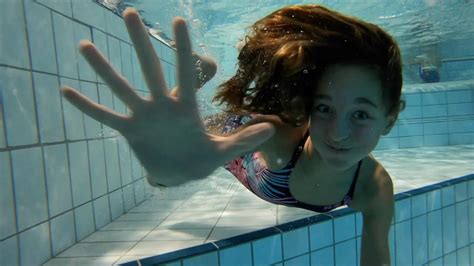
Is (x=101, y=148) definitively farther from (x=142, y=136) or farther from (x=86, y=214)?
(x=142, y=136)

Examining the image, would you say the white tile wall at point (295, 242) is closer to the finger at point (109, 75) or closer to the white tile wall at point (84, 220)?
the white tile wall at point (84, 220)

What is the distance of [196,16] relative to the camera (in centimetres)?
715

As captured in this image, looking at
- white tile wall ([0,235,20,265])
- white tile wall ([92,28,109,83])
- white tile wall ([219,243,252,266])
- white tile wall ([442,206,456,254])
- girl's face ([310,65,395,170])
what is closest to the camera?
girl's face ([310,65,395,170])

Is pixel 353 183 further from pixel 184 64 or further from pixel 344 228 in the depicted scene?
pixel 184 64

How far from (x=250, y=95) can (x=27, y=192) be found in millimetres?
1467

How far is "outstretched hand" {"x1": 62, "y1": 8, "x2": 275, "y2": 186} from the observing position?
1.07m

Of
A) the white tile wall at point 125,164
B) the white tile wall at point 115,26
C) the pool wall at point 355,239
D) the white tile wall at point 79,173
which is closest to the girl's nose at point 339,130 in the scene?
the pool wall at point 355,239

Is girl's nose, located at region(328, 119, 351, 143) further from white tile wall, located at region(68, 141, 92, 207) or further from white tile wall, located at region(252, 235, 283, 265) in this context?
white tile wall, located at region(68, 141, 92, 207)

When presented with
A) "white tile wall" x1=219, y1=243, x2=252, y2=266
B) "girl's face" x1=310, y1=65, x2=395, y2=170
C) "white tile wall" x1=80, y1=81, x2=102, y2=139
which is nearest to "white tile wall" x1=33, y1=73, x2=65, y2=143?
"white tile wall" x1=80, y1=81, x2=102, y2=139

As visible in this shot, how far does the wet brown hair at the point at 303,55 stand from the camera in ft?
5.52

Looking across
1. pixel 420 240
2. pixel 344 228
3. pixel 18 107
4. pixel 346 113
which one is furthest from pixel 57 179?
pixel 420 240

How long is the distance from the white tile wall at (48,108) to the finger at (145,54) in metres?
1.72

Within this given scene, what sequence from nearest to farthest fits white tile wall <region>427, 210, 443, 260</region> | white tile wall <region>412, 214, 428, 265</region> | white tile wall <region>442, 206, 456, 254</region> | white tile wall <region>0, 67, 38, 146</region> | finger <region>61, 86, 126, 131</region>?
finger <region>61, 86, 126, 131</region> → white tile wall <region>0, 67, 38, 146</region> → white tile wall <region>412, 214, 428, 265</region> → white tile wall <region>427, 210, 443, 260</region> → white tile wall <region>442, 206, 456, 254</region>

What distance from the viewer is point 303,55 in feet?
5.57
